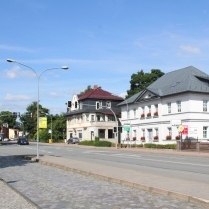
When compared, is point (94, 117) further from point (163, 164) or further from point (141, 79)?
point (163, 164)

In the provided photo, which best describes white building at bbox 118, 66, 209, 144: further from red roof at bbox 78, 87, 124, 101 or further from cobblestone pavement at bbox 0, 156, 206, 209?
cobblestone pavement at bbox 0, 156, 206, 209

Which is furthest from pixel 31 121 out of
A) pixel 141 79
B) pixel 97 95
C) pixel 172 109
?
pixel 172 109

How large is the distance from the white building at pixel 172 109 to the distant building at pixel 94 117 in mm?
16247

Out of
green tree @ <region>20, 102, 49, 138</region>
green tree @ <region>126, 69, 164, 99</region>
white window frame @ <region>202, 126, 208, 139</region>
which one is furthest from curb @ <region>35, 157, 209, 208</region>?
green tree @ <region>20, 102, 49, 138</region>

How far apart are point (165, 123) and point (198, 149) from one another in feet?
44.8

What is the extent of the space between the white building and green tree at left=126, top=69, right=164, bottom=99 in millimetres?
15547

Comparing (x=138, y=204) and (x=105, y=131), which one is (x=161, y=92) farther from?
(x=138, y=204)

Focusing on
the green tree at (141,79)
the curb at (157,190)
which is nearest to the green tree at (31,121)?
the green tree at (141,79)

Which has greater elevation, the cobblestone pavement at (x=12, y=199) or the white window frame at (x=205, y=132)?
the white window frame at (x=205, y=132)

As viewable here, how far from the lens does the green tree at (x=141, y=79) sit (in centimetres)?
7838

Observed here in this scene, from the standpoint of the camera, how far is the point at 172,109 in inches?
2029

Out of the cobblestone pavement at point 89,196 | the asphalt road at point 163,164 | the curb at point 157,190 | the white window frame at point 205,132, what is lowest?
the asphalt road at point 163,164

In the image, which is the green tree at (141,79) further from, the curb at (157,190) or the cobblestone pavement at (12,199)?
the cobblestone pavement at (12,199)

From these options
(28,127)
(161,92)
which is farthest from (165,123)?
(28,127)
